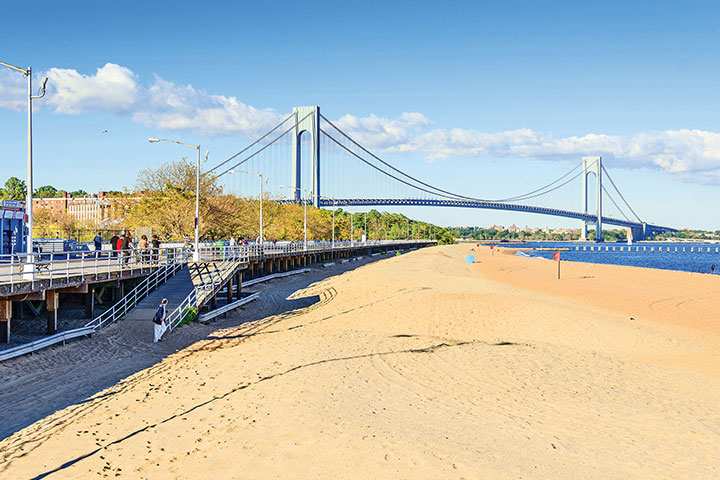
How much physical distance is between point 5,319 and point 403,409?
42.6 feet

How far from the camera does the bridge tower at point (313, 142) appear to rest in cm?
11706

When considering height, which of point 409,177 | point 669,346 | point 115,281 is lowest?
point 669,346

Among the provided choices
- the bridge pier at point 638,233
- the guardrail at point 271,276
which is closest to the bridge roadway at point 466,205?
the bridge pier at point 638,233

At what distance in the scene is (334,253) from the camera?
6950 centimetres

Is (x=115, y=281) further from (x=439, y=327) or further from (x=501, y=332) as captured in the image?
(x=501, y=332)

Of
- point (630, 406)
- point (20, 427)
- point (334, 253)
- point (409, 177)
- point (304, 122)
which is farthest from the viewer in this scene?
point (409, 177)

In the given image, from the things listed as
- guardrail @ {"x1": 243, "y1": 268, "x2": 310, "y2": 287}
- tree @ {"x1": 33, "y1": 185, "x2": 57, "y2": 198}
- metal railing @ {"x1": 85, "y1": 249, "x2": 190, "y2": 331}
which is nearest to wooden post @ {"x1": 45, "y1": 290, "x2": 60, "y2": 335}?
metal railing @ {"x1": 85, "y1": 249, "x2": 190, "y2": 331}

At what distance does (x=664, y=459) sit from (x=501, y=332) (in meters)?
11.5

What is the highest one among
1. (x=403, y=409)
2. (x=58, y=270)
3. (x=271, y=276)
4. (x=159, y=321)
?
(x=58, y=270)

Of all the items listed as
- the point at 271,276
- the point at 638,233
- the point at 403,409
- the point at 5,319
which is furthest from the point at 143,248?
the point at 638,233

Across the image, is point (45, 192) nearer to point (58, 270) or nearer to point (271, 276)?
point (271, 276)

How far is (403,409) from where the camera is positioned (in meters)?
11.2

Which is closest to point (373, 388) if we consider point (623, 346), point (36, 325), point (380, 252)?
point (623, 346)

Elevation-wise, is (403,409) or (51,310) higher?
(51,310)
